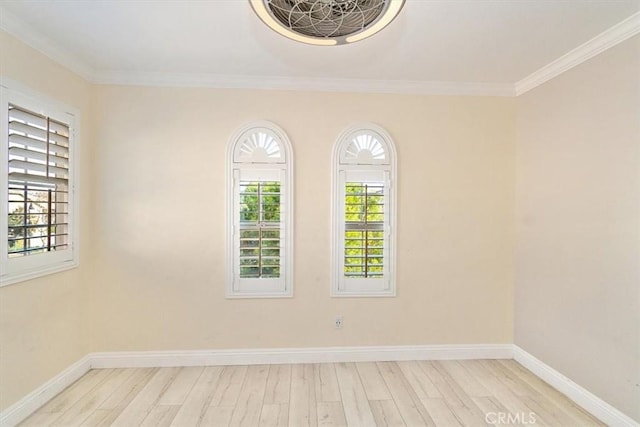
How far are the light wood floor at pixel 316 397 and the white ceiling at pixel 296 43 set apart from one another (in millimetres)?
2586

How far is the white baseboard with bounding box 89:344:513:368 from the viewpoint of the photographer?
9.10 feet

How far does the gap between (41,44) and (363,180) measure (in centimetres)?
264

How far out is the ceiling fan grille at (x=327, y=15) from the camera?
142cm

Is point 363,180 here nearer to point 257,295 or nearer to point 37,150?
point 257,295

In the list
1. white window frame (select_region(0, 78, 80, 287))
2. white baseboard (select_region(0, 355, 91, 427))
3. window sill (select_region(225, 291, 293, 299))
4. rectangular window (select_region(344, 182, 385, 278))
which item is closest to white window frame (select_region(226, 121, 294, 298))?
window sill (select_region(225, 291, 293, 299))

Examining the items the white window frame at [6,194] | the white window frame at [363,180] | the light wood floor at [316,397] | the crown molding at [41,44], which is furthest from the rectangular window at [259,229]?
the crown molding at [41,44]

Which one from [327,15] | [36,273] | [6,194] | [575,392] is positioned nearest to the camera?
[327,15]

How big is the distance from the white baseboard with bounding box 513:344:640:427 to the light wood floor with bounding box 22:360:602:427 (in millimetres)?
54

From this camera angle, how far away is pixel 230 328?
284cm

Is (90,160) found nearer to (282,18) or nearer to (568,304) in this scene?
(282,18)

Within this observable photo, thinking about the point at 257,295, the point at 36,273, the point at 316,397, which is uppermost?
the point at 36,273

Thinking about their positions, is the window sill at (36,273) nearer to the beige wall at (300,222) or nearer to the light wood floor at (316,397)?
the beige wall at (300,222)

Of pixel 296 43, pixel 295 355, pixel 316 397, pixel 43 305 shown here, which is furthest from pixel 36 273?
pixel 296 43

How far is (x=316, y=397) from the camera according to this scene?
7.68ft
